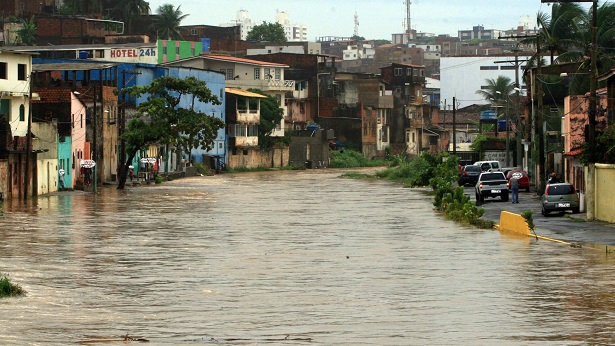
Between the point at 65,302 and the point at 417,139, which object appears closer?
the point at 65,302

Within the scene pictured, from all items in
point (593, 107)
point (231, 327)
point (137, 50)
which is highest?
point (137, 50)

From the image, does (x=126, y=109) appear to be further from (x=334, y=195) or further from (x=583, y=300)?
(x=583, y=300)

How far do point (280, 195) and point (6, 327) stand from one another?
54.1 meters

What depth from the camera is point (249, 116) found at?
13388 cm

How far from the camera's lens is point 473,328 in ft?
74.1

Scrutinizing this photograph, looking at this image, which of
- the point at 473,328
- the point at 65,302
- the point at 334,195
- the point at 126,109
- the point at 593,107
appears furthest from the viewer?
the point at 126,109

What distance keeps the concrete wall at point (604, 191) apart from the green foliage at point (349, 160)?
334ft

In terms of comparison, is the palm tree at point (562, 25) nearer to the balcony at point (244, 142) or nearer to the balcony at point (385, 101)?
the balcony at point (244, 142)

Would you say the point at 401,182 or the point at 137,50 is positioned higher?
the point at 137,50

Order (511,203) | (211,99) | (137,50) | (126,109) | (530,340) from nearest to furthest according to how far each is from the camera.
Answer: (530,340) < (511,203) < (211,99) < (126,109) < (137,50)

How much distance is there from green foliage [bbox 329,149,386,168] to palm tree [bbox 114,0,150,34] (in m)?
36.1

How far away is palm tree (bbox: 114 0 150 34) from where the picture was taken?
16912 cm

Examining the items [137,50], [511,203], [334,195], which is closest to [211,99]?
[334,195]

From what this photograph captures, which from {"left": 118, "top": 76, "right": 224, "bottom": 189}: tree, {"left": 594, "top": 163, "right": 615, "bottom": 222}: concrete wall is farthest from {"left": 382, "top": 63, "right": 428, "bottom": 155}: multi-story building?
{"left": 594, "top": 163, "right": 615, "bottom": 222}: concrete wall
